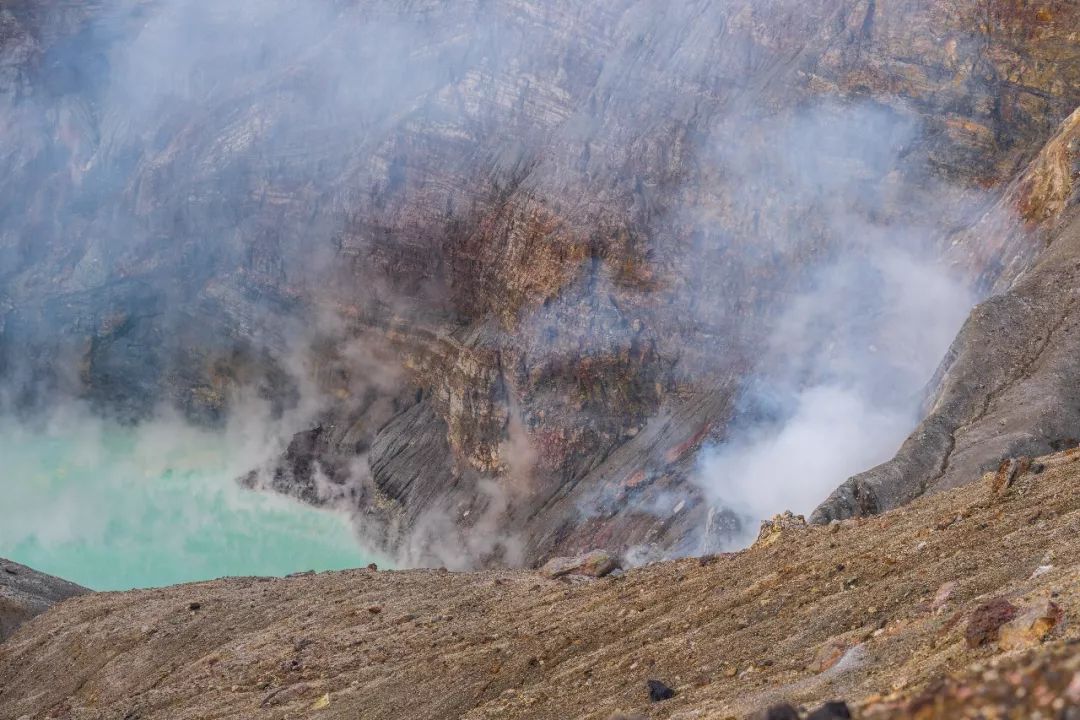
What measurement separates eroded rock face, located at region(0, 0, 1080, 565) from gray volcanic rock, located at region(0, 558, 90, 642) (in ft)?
57.2

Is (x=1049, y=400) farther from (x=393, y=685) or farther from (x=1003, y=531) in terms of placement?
(x=393, y=685)

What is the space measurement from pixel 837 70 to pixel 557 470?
63.9 ft

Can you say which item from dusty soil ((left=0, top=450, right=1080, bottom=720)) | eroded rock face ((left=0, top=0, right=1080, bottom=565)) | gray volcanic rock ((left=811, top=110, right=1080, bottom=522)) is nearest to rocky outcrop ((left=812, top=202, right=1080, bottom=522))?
gray volcanic rock ((left=811, top=110, right=1080, bottom=522))

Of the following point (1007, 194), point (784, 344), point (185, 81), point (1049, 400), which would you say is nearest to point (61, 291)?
point (185, 81)

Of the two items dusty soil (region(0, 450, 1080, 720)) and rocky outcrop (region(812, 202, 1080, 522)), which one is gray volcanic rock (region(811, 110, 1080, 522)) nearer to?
rocky outcrop (region(812, 202, 1080, 522))

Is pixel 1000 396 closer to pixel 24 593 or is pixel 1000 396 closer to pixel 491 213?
pixel 24 593

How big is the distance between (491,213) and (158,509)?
22722mm

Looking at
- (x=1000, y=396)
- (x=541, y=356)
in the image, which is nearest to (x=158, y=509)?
(x=541, y=356)

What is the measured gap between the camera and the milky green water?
5438 centimetres

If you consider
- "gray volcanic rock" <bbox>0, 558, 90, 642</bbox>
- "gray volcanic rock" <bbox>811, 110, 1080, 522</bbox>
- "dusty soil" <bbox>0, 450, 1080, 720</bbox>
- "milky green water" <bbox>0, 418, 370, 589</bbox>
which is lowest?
"dusty soil" <bbox>0, 450, 1080, 720</bbox>

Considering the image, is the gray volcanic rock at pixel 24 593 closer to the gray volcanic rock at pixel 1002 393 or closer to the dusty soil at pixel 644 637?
the dusty soil at pixel 644 637

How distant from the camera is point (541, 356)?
49.7 m

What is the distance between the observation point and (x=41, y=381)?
65938 millimetres

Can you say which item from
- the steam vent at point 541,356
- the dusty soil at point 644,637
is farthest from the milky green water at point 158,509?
the dusty soil at point 644,637
